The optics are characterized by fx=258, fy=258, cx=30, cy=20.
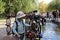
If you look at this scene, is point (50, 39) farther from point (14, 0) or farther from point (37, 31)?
point (14, 0)

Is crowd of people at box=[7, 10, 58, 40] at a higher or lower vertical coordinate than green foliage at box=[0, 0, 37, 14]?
lower

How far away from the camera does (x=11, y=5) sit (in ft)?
55.5

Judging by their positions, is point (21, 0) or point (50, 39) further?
point (21, 0)

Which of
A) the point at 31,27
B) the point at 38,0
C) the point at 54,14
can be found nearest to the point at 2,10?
the point at 38,0

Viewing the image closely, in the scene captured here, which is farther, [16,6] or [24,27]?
[16,6]

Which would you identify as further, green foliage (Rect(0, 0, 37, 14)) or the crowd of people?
green foliage (Rect(0, 0, 37, 14))

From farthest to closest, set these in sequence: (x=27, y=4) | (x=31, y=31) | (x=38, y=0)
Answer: (x=38, y=0)
(x=27, y=4)
(x=31, y=31)

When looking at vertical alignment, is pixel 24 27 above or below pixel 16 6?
below

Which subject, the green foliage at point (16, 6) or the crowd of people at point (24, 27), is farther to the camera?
the green foliage at point (16, 6)

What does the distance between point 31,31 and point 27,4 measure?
506 inches

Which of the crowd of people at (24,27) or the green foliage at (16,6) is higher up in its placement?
the green foliage at (16,6)

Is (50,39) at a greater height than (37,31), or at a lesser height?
lesser

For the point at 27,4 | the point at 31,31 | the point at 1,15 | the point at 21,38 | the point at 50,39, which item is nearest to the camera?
the point at 21,38

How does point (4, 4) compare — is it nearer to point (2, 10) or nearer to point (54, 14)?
point (2, 10)
